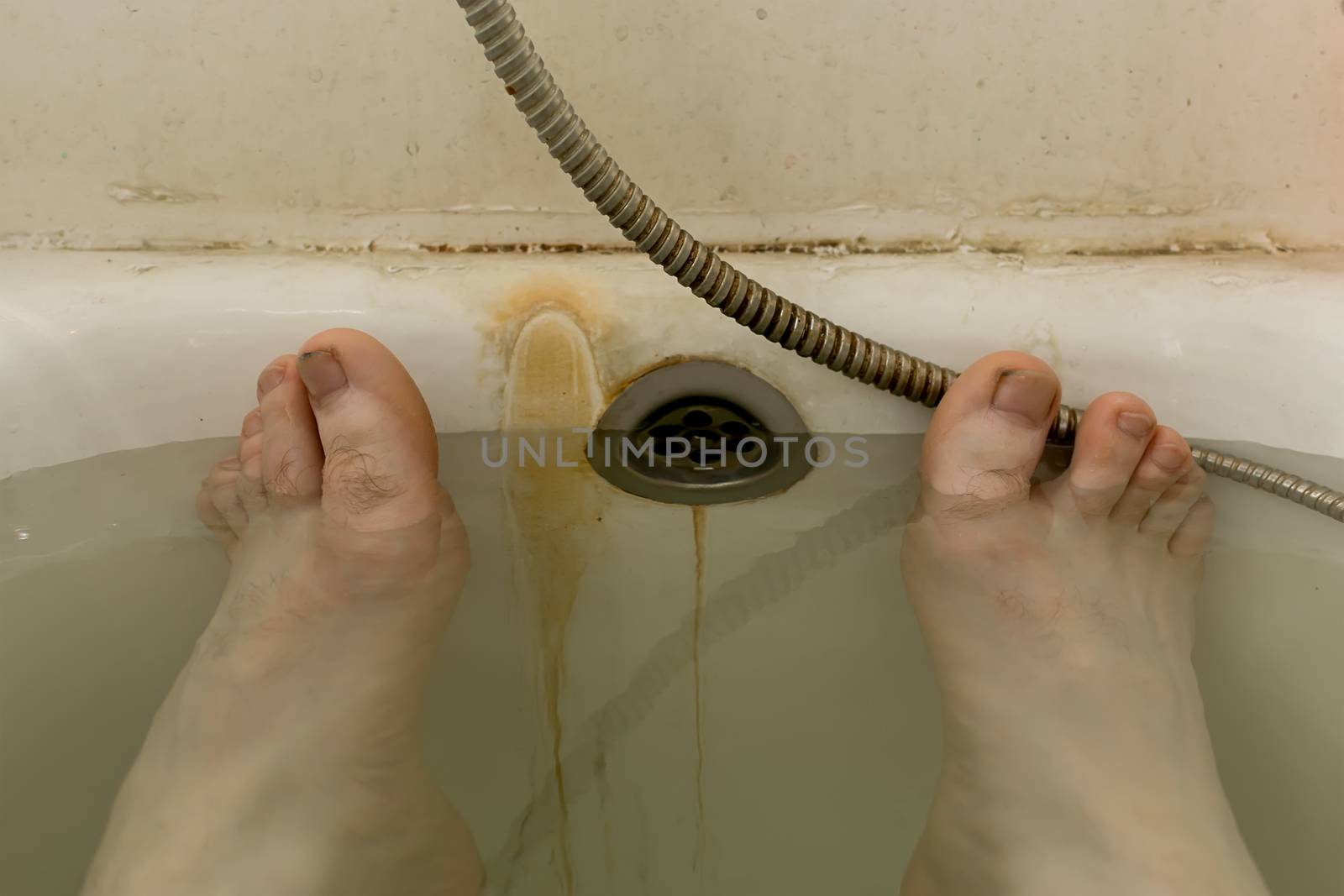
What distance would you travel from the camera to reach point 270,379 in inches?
28.6

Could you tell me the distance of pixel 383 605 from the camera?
699 millimetres

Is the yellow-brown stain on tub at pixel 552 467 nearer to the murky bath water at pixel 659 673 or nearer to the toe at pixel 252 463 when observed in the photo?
the murky bath water at pixel 659 673

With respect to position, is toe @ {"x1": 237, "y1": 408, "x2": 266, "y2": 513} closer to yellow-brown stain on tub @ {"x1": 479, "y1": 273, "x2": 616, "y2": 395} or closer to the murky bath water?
the murky bath water

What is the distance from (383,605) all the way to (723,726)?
0.74ft

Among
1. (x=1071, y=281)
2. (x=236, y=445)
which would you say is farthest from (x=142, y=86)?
(x=1071, y=281)

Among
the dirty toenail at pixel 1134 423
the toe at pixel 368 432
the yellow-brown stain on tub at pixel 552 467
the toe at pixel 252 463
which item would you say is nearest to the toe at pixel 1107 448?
the dirty toenail at pixel 1134 423

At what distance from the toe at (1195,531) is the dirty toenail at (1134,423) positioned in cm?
8

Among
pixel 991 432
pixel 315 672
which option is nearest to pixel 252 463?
pixel 315 672

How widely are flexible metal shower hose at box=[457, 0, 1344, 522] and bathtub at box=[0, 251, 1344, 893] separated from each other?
0.03 meters

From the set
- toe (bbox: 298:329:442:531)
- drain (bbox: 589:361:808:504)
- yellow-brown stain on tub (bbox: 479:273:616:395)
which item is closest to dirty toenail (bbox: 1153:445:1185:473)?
drain (bbox: 589:361:808:504)

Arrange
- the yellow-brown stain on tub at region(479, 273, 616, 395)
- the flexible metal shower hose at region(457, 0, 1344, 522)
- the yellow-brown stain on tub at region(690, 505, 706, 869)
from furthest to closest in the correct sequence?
the yellow-brown stain on tub at region(479, 273, 616, 395)
the yellow-brown stain on tub at region(690, 505, 706, 869)
the flexible metal shower hose at region(457, 0, 1344, 522)

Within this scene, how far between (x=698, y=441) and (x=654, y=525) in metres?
0.07

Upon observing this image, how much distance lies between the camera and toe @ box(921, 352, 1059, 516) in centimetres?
69

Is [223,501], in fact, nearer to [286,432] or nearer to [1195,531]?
[286,432]
